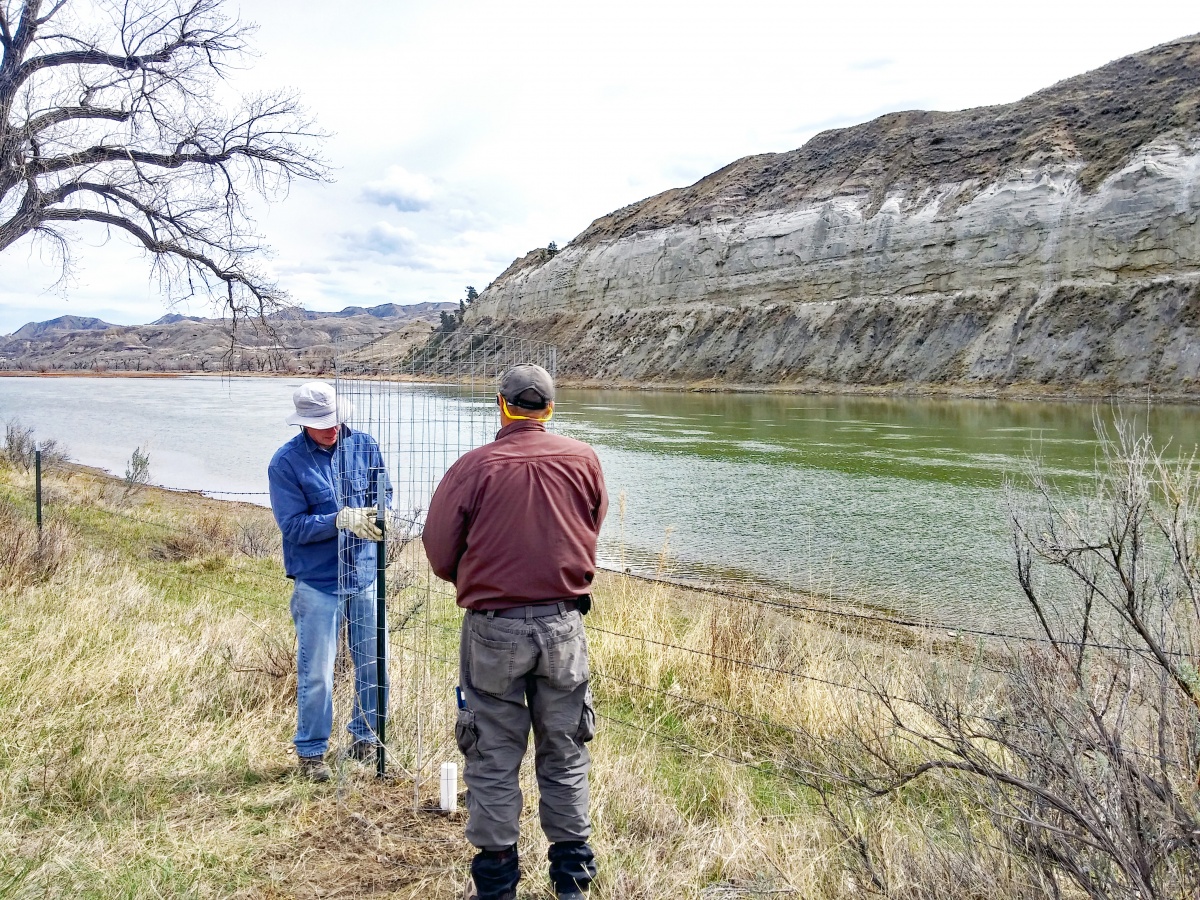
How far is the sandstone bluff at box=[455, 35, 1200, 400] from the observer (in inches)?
1414

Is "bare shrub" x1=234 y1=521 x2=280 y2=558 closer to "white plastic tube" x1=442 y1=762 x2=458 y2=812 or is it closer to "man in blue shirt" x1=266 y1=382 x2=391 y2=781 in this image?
"man in blue shirt" x1=266 y1=382 x2=391 y2=781

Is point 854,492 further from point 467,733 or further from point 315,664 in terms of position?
point 467,733

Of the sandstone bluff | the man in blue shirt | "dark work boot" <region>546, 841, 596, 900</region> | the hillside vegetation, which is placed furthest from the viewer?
the sandstone bluff

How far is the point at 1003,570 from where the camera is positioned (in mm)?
11219

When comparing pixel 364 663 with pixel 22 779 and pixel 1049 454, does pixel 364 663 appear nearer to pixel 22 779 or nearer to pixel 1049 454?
pixel 22 779

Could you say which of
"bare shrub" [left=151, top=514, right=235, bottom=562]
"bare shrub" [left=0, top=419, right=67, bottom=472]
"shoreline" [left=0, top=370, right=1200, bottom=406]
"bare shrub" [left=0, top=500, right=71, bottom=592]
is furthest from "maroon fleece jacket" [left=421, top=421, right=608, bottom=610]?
"shoreline" [left=0, top=370, right=1200, bottom=406]

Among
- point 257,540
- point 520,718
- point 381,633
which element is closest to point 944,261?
point 257,540

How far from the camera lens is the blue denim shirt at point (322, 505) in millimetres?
3910

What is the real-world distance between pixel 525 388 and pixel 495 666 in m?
0.99

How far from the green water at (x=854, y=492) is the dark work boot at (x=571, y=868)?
146 inches

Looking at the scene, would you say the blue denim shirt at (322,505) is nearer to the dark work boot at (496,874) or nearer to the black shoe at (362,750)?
the black shoe at (362,750)

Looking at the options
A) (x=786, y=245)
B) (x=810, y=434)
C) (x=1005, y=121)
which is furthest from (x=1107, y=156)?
(x=810, y=434)

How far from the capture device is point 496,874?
114 inches

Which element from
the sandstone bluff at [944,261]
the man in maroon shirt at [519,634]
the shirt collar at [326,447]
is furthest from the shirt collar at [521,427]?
the sandstone bluff at [944,261]
